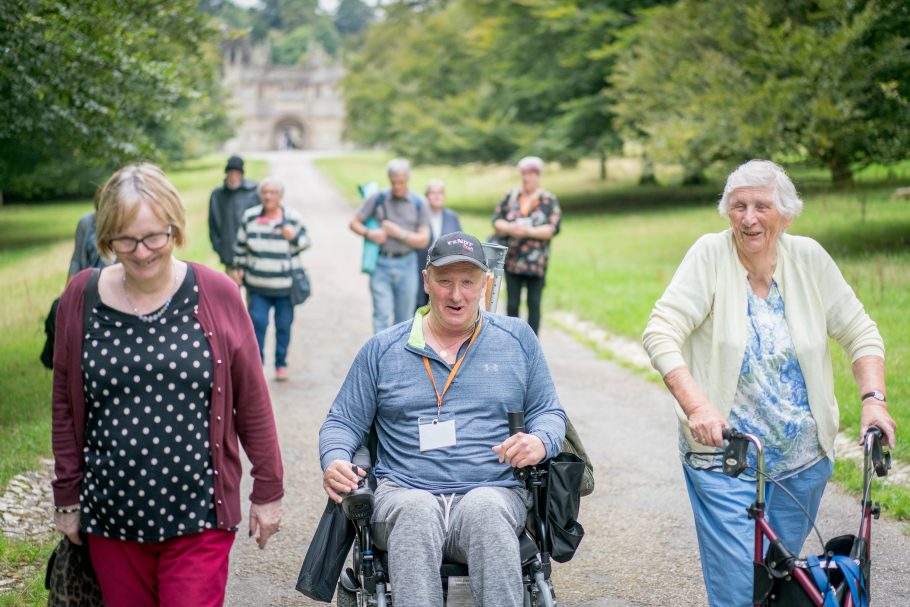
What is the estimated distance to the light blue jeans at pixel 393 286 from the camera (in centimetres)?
1018

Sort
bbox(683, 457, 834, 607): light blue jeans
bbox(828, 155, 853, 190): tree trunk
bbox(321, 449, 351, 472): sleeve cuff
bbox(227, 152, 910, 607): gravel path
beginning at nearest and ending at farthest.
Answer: bbox(683, 457, 834, 607): light blue jeans
bbox(321, 449, 351, 472): sleeve cuff
bbox(227, 152, 910, 607): gravel path
bbox(828, 155, 853, 190): tree trunk

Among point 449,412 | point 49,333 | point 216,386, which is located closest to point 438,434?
point 449,412

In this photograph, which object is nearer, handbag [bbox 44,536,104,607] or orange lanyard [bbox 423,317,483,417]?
handbag [bbox 44,536,104,607]

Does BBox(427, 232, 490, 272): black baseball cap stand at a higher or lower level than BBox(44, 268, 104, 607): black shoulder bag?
higher

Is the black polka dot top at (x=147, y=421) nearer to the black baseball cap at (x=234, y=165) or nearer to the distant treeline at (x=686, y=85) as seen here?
the black baseball cap at (x=234, y=165)

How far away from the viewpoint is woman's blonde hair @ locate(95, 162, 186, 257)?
10.6 feet

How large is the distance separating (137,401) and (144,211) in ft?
1.81

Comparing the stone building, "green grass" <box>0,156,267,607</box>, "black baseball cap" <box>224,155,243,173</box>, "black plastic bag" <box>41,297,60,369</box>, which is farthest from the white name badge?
the stone building

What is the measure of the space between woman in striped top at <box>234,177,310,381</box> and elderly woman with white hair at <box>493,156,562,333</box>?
1.90 m

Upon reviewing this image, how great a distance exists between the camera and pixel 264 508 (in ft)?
11.7

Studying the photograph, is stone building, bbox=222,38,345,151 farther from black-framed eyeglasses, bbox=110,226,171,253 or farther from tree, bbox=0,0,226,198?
black-framed eyeglasses, bbox=110,226,171,253

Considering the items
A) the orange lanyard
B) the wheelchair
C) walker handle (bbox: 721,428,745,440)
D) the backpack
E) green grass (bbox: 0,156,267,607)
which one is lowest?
green grass (bbox: 0,156,267,607)

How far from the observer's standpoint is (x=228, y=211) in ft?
34.9

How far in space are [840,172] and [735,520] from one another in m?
16.8
